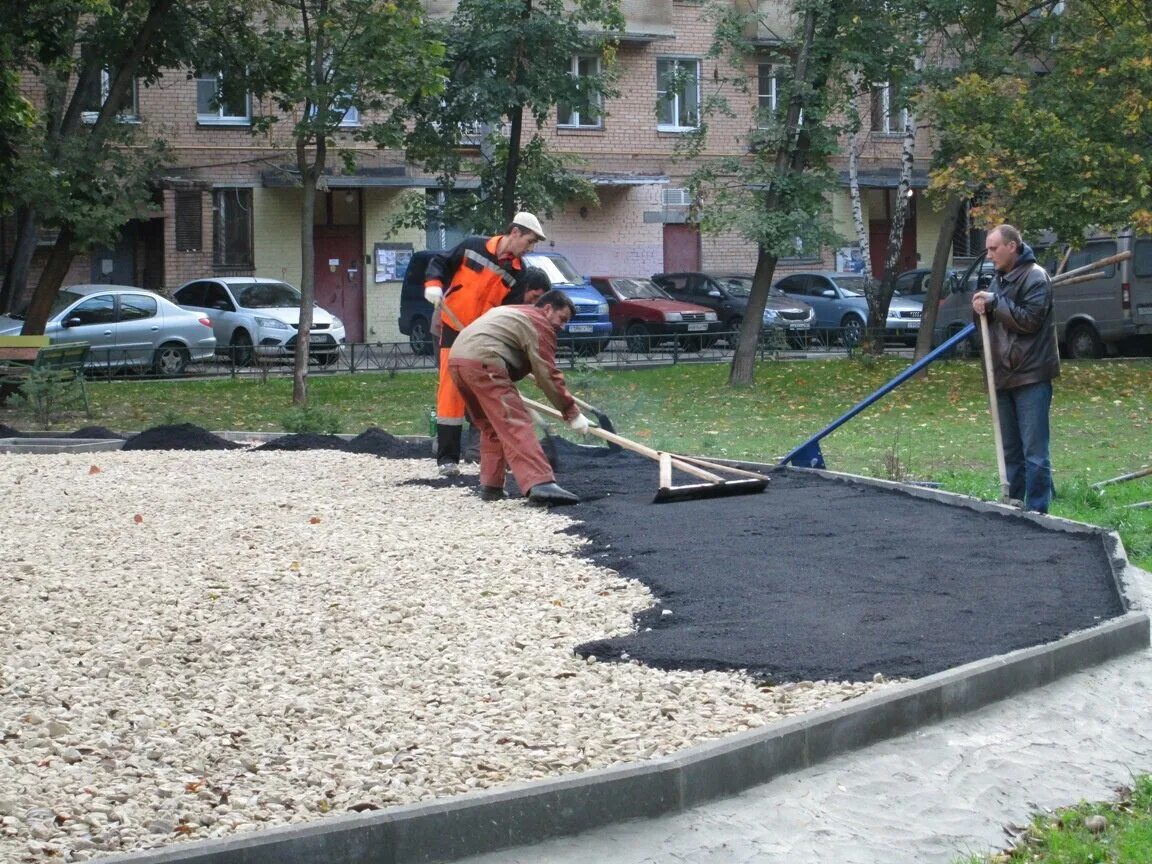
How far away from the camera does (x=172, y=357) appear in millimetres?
27750

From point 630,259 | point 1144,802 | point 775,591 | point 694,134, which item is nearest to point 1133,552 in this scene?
point 775,591

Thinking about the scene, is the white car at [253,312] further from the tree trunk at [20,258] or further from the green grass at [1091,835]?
the green grass at [1091,835]

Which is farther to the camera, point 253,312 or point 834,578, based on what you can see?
point 253,312

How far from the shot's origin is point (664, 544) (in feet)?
29.4

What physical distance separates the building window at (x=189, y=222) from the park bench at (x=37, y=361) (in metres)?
18.2

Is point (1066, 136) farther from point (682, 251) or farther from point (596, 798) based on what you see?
point (682, 251)

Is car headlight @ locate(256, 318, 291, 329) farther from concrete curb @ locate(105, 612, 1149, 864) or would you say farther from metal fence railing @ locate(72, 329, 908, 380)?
concrete curb @ locate(105, 612, 1149, 864)

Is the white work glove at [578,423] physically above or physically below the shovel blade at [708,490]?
above

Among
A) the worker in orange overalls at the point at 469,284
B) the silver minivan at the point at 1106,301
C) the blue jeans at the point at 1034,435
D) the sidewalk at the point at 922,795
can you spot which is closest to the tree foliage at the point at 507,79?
the silver minivan at the point at 1106,301

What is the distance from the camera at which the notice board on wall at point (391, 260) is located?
3912 centimetres

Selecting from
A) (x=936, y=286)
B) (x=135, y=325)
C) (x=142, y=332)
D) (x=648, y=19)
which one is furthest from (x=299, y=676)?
(x=648, y=19)

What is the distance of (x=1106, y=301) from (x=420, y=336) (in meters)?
12.1

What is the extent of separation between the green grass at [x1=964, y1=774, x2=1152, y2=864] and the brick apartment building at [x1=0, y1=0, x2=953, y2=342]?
30.3 meters

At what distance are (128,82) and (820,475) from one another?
44.6 ft
